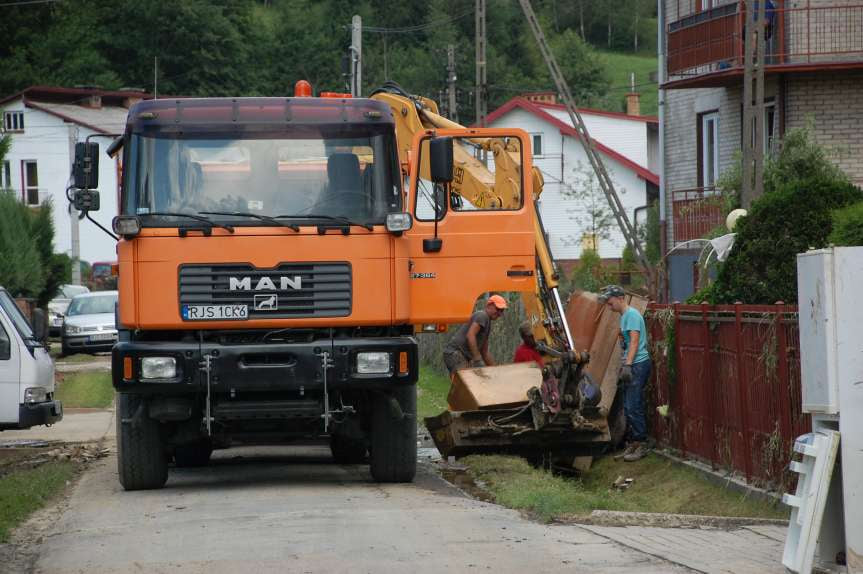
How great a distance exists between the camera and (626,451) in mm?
15508

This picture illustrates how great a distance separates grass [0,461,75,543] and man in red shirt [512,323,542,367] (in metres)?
4.85

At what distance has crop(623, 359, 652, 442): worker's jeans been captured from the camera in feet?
49.6

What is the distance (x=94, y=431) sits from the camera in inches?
781

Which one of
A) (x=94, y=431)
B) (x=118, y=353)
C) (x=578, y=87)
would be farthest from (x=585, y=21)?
(x=118, y=353)

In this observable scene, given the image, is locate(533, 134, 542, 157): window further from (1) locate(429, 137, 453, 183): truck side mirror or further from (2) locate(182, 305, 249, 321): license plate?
(2) locate(182, 305, 249, 321): license plate

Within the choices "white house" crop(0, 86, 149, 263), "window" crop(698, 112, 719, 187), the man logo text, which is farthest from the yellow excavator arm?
"white house" crop(0, 86, 149, 263)

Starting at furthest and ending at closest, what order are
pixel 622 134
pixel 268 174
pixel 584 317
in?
pixel 622 134
pixel 584 317
pixel 268 174

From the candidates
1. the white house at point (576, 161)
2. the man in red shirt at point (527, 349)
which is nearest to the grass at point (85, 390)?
the man in red shirt at point (527, 349)

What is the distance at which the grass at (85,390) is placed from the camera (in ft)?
80.6

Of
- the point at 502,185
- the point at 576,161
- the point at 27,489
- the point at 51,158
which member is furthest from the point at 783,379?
the point at 51,158

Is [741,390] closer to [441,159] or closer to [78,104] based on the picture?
[441,159]

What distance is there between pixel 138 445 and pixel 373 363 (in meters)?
2.24

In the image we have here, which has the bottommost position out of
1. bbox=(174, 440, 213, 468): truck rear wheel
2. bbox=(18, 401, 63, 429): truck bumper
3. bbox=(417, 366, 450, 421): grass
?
bbox=(417, 366, 450, 421): grass

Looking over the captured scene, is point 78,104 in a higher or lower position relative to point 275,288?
higher
